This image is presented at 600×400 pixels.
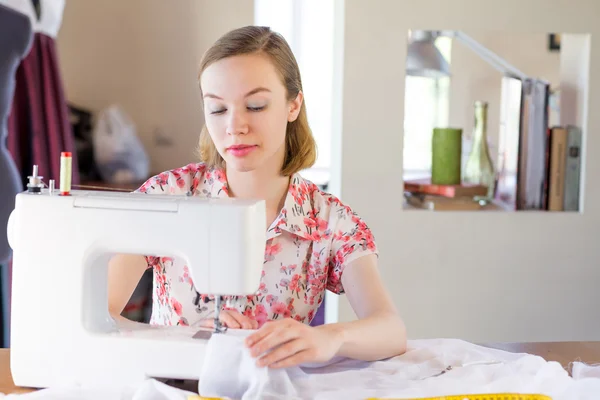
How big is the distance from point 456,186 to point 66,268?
174cm

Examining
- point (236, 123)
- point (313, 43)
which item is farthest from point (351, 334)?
point (313, 43)

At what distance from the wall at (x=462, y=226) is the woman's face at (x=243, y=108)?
3.93 ft

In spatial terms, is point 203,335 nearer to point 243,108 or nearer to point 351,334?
point 351,334

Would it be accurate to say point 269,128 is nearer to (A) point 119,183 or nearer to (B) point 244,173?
(B) point 244,173

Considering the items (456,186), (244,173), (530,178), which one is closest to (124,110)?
(456,186)

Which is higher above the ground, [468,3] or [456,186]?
[468,3]

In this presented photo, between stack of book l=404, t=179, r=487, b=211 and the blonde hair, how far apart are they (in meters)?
1.15

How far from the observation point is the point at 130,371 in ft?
4.08

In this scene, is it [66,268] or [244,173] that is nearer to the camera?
[66,268]

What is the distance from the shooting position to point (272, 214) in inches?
63.5

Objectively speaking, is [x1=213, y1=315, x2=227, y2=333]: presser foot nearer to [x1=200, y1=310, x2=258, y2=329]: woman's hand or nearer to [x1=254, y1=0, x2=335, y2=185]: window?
[x1=200, y1=310, x2=258, y2=329]: woman's hand

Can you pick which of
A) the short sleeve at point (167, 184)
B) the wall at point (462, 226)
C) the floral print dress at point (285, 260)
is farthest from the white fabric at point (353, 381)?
the wall at point (462, 226)

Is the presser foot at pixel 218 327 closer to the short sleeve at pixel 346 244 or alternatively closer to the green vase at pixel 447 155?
the short sleeve at pixel 346 244

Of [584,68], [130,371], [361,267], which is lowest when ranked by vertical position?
[130,371]
